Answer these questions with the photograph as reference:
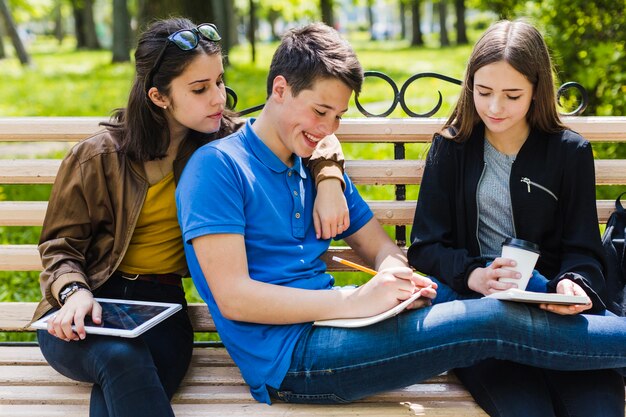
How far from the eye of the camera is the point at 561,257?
2.91 metres

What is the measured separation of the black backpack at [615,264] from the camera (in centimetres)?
290

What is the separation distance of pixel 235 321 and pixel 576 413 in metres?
1.13

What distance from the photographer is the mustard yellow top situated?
2.83 meters

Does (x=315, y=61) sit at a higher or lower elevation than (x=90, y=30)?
higher

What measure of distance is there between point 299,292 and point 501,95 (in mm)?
996

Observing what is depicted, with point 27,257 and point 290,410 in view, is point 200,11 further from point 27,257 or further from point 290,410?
point 290,410

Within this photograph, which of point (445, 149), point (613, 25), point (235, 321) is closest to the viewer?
point (235, 321)

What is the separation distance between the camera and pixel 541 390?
2.55 meters

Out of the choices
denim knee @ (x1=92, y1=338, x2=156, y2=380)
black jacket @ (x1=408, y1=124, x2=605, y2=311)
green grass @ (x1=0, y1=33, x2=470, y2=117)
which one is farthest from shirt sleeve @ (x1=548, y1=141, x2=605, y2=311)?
green grass @ (x1=0, y1=33, x2=470, y2=117)

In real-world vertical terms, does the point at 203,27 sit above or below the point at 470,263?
above

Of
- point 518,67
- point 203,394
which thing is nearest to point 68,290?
point 203,394

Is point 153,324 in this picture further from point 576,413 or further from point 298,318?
point 576,413

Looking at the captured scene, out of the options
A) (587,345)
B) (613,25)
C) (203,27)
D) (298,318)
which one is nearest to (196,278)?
(298,318)

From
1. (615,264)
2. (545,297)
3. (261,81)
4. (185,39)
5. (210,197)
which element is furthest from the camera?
(261,81)
